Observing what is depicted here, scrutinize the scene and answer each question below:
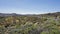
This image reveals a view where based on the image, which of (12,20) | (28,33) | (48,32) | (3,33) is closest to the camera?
(48,32)

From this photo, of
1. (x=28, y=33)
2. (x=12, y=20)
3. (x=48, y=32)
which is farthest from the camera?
(x=12, y=20)

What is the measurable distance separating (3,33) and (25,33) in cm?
199

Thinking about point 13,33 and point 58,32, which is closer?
point 58,32

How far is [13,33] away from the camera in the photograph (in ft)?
45.5

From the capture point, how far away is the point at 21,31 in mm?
14078

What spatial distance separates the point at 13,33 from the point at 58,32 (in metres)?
3.39

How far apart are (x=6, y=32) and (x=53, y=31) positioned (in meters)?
4.09

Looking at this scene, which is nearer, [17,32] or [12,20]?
[17,32]

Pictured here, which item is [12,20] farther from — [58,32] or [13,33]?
[58,32]

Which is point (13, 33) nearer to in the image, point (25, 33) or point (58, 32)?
point (25, 33)

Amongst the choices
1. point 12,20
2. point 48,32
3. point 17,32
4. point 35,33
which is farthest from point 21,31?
point 12,20

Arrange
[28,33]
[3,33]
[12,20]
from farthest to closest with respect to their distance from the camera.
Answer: [12,20] → [3,33] → [28,33]

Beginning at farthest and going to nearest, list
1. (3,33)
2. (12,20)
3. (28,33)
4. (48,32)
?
(12,20)
(3,33)
(28,33)
(48,32)

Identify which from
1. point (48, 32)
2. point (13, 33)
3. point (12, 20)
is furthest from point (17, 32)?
point (12, 20)
